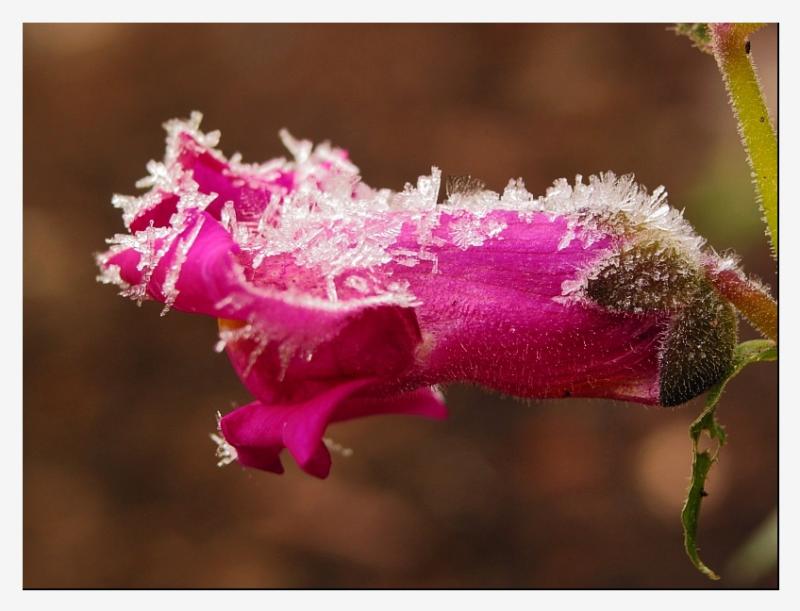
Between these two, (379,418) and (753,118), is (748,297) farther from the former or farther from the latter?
(379,418)

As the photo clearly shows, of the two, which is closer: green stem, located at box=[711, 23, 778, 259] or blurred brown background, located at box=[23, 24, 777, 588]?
green stem, located at box=[711, 23, 778, 259]

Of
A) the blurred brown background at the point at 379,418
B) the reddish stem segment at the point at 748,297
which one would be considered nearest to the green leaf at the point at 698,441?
the reddish stem segment at the point at 748,297

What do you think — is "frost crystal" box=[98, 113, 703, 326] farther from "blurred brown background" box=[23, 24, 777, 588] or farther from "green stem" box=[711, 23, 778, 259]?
"blurred brown background" box=[23, 24, 777, 588]

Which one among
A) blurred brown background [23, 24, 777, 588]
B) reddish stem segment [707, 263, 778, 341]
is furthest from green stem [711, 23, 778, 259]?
blurred brown background [23, 24, 777, 588]

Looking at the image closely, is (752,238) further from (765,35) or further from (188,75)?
(188,75)

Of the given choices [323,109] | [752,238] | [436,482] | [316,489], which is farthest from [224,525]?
[752,238]

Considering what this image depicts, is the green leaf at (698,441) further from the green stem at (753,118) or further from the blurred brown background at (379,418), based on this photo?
the blurred brown background at (379,418)
